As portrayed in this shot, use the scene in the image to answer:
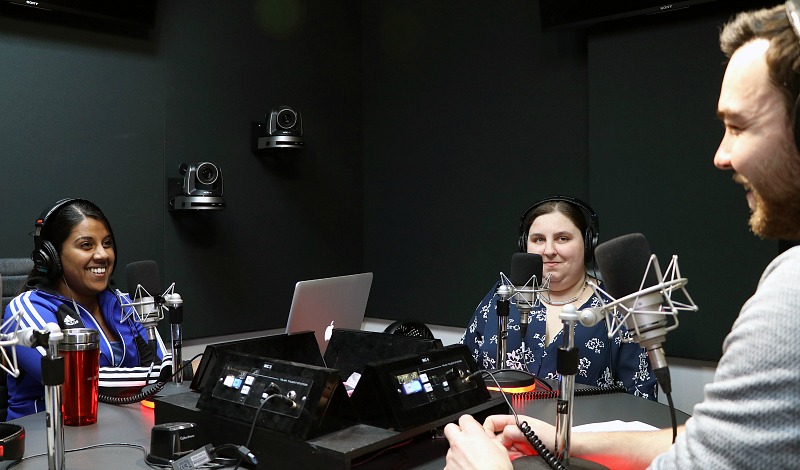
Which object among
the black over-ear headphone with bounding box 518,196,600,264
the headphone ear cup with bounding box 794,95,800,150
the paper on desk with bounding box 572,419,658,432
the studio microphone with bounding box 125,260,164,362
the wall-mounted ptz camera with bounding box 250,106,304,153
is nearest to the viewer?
the headphone ear cup with bounding box 794,95,800,150

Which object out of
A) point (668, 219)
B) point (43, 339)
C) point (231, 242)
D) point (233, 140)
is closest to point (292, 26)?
point (233, 140)

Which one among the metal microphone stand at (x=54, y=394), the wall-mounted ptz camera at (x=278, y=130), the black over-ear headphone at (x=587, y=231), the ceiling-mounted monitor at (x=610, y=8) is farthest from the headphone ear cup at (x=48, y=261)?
the ceiling-mounted monitor at (x=610, y=8)

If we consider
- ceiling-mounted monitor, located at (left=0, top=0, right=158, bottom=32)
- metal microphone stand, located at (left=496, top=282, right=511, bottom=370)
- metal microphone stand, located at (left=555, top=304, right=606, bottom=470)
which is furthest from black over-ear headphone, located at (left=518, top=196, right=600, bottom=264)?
ceiling-mounted monitor, located at (left=0, top=0, right=158, bottom=32)

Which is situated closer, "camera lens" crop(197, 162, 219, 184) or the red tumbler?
the red tumbler

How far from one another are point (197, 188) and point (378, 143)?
146 cm

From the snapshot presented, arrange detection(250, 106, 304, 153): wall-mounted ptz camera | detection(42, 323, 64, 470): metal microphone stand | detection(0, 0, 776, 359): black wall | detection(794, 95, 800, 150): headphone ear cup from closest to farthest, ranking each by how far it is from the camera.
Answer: detection(794, 95, 800, 150): headphone ear cup
detection(42, 323, 64, 470): metal microphone stand
detection(0, 0, 776, 359): black wall
detection(250, 106, 304, 153): wall-mounted ptz camera

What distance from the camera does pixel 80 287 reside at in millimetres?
2686

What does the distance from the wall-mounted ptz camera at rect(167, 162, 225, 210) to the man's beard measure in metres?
2.89

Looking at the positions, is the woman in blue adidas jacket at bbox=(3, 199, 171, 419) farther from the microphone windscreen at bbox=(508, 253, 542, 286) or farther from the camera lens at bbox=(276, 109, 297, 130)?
the camera lens at bbox=(276, 109, 297, 130)

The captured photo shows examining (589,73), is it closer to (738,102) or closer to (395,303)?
(395,303)

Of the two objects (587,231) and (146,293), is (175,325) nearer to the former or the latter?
(146,293)

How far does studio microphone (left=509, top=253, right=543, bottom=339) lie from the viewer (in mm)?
2104

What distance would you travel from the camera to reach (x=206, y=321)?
3.79 meters

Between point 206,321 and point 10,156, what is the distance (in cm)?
131
